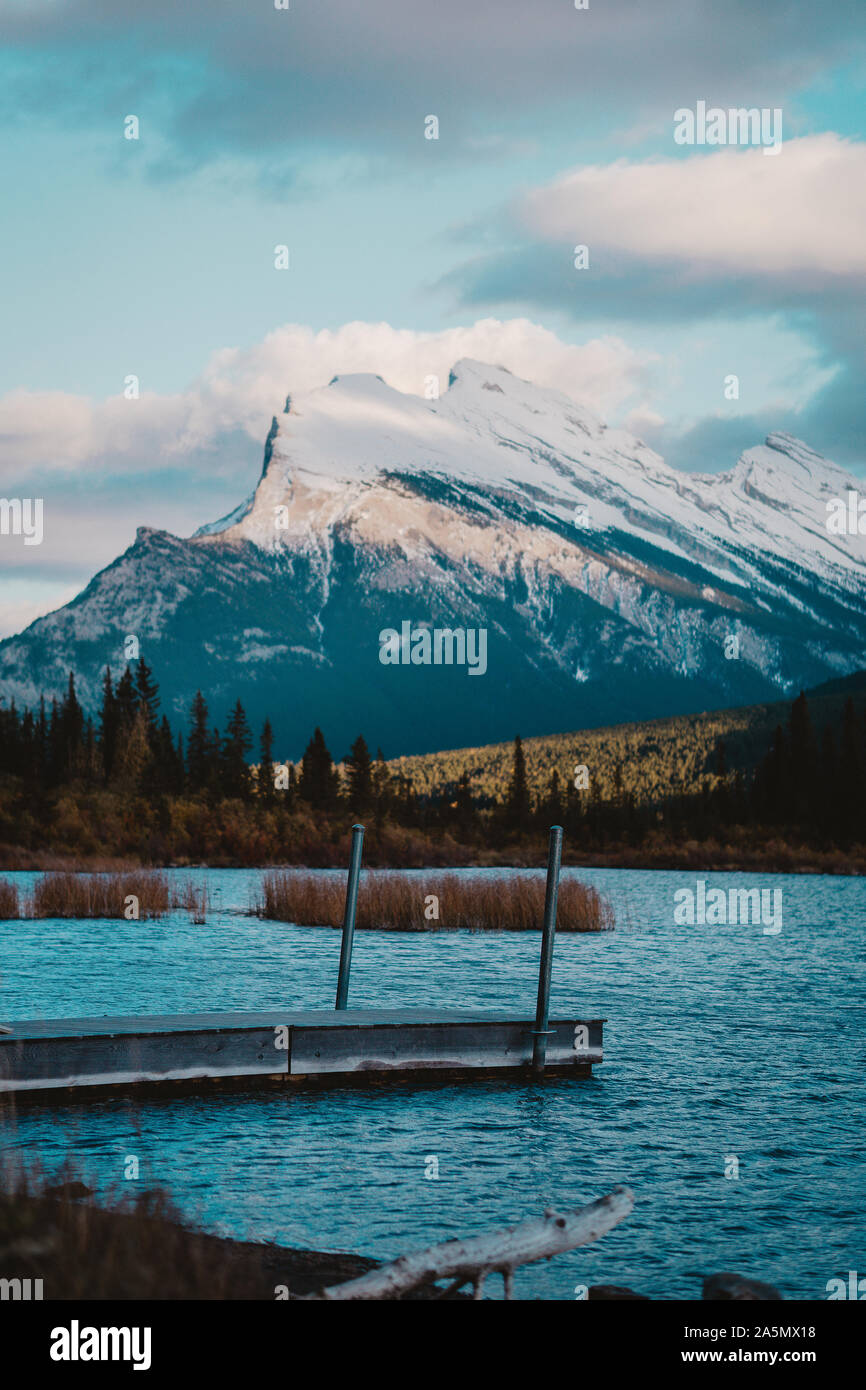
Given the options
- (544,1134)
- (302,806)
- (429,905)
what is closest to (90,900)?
(429,905)

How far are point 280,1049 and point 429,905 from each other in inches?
1097

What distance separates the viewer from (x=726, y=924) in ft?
213

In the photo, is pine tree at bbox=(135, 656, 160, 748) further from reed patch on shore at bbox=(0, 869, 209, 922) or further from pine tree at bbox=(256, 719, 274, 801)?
reed patch on shore at bbox=(0, 869, 209, 922)

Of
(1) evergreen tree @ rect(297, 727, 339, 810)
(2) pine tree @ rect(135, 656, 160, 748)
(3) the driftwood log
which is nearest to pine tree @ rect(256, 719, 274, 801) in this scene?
(1) evergreen tree @ rect(297, 727, 339, 810)

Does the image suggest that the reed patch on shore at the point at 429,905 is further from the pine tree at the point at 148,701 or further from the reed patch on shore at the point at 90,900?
the pine tree at the point at 148,701

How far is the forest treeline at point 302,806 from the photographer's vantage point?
102938 millimetres

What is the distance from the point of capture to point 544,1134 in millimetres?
20203

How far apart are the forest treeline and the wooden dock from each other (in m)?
64.1

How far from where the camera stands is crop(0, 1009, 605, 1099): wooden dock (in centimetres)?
1973

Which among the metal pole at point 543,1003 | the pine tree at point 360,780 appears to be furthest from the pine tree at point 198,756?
the metal pole at point 543,1003
